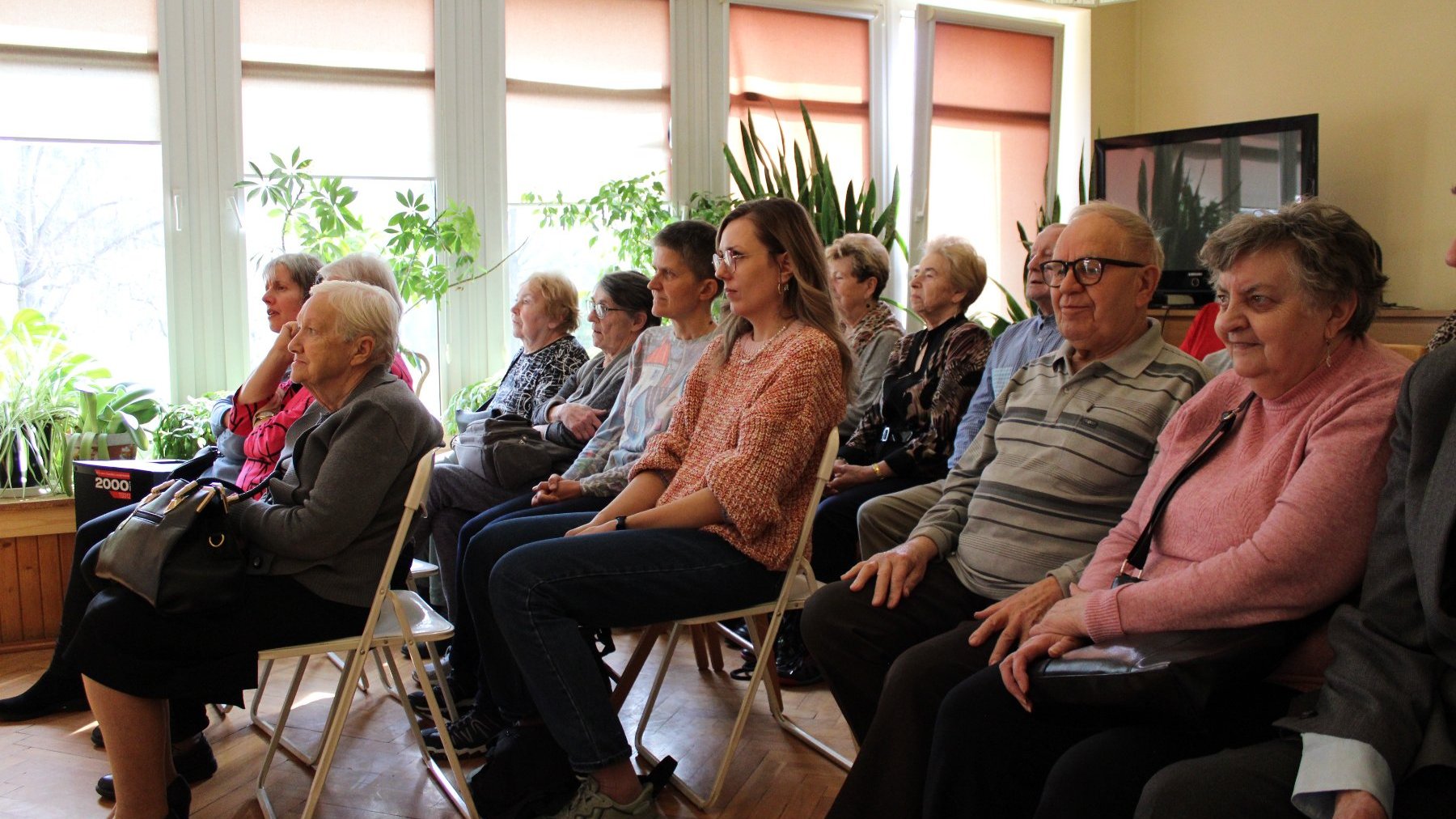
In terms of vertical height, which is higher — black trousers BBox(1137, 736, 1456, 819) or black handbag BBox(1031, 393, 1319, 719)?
black handbag BBox(1031, 393, 1319, 719)

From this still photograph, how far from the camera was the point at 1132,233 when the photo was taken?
206 centimetres

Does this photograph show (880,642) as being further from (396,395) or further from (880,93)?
(880,93)

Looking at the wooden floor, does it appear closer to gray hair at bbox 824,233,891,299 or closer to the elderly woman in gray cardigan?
the elderly woman in gray cardigan

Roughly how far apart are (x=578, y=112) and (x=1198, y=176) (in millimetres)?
3180

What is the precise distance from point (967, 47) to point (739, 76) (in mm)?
1440

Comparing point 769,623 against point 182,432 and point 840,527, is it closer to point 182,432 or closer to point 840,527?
point 840,527

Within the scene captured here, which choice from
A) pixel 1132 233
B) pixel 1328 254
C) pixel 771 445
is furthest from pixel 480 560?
pixel 1328 254

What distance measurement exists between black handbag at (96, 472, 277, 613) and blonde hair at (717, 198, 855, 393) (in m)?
1.27

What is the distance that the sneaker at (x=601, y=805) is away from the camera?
2.21m

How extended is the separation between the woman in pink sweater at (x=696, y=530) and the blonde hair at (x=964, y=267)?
35.6 inches

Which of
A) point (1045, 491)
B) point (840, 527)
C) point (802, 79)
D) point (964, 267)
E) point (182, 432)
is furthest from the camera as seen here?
point (802, 79)

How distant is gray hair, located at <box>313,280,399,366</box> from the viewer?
2.49m

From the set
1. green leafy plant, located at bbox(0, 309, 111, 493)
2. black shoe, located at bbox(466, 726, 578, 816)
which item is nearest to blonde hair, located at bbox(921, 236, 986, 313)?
black shoe, located at bbox(466, 726, 578, 816)

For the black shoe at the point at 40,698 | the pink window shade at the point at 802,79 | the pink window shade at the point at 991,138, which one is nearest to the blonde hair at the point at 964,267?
the pink window shade at the point at 802,79
